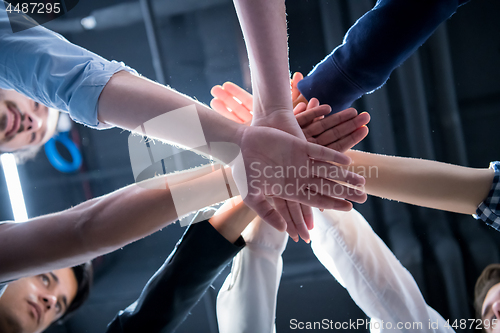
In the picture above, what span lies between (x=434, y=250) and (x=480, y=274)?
138 millimetres

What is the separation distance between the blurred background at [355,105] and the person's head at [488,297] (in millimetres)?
23

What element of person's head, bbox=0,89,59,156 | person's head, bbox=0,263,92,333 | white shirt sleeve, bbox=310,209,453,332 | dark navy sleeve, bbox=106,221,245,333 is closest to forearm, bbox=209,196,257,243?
dark navy sleeve, bbox=106,221,245,333

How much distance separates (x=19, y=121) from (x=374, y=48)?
3.43ft

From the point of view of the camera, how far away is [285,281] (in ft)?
3.26

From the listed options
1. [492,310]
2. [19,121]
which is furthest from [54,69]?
[492,310]

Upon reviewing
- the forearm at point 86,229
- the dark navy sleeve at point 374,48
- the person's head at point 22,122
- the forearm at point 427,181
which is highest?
the person's head at point 22,122

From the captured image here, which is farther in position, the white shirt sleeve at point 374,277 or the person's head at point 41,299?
the person's head at point 41,299

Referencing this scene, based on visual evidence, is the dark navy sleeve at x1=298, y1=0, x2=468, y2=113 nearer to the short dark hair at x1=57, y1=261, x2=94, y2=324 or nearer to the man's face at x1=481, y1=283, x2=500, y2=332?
the man's face at x1=481, y1=283, x2=500, y2=332

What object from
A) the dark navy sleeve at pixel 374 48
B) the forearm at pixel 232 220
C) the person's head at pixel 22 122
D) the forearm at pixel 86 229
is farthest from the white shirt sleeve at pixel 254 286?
the person's head at pixel 22 122

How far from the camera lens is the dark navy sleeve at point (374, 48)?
0.63m

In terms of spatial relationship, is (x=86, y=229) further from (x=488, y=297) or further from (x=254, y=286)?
(x=488, y=297)

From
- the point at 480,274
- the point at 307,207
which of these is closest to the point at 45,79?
the point at 307,207

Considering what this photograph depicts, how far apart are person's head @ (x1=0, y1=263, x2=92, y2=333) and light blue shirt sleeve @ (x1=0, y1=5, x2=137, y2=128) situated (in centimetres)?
66

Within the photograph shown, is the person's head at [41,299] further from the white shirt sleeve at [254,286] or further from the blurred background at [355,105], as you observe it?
the white shirt sleeve at [254,286]
